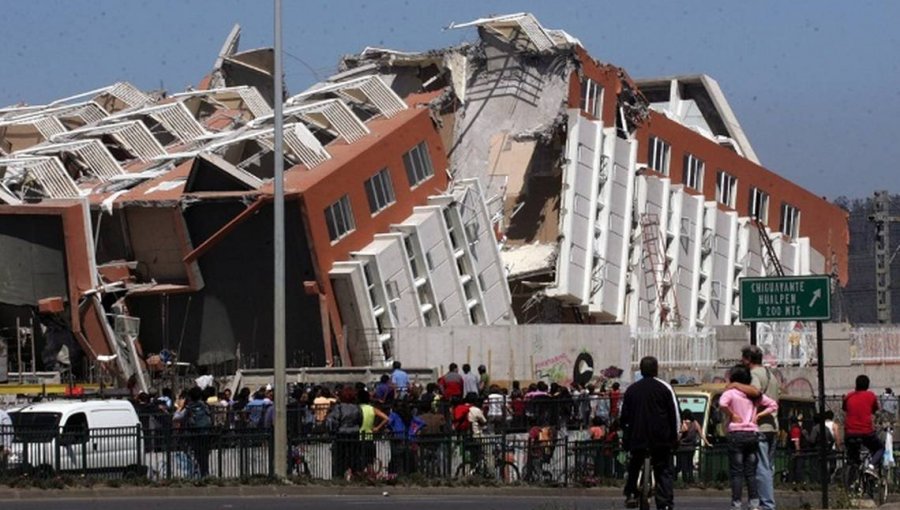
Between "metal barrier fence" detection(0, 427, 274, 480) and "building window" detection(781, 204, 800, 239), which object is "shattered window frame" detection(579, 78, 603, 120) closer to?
"building window" detection(781, 204, 800, 239)

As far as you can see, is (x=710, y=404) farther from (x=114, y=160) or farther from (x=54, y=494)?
(x=114, y=160)

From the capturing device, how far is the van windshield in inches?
1101

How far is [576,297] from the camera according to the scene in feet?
181

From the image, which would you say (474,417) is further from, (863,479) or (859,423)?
(863,479)

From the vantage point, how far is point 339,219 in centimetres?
4894

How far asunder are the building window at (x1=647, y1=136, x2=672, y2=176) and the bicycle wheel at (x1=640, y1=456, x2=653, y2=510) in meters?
42.8

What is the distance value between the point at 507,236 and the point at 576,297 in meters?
4.07

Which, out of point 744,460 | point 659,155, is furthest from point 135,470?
point 659,155

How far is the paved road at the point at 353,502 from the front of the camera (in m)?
24.2

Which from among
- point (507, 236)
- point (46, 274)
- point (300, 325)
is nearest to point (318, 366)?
point (300, 325)

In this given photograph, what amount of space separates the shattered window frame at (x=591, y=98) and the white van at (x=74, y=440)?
28.9m

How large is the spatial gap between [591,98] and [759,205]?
41.5 ft

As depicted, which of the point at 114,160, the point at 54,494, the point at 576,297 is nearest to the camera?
the point at 54,494

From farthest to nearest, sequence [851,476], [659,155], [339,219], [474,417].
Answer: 1. [659,155]
2. [339,219]
3. [474,417]
4. [851,476]
